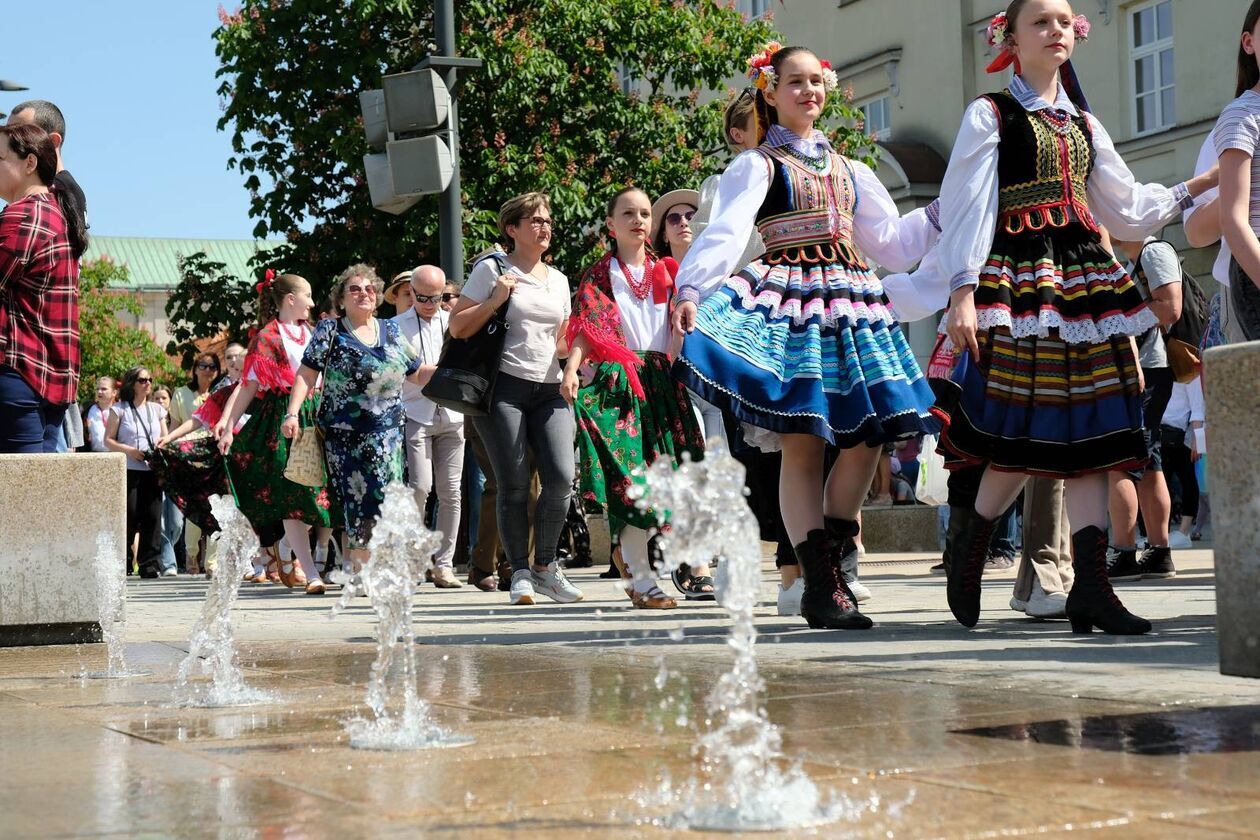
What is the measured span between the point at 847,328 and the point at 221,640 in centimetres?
239

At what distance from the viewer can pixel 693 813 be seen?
280 centimetres

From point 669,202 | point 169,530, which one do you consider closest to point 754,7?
point 169,530

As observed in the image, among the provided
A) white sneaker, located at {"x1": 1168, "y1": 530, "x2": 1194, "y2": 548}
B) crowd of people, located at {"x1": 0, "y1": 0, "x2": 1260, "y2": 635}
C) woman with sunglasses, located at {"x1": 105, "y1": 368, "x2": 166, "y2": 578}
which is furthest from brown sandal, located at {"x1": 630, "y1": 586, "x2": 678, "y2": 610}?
woman with sunglasses, located at {"x1": 105, "y1": 368, "x2": 166, "y2": 578}

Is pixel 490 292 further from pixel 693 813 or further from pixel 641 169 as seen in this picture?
pixel 641 169

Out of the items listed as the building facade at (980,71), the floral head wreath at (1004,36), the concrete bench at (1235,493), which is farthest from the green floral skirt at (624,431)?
the building facade at (980,71)

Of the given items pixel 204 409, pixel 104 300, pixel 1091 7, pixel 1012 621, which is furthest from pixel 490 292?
pixel 104 300

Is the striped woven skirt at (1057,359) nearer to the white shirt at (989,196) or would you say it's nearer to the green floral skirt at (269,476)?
the white shirt at (989,196)

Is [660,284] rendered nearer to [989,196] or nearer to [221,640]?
[989,196]

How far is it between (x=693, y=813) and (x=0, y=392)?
4916mm

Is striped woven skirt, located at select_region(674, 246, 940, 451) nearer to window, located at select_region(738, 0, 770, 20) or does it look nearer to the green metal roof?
window, located at select_region(738, 0, 770, 20)

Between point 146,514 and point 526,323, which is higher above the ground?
point 526,323

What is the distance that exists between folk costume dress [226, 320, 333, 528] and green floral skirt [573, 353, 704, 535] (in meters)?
3.82

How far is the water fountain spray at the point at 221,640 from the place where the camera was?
4.67 m

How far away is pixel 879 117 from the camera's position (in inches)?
1249
